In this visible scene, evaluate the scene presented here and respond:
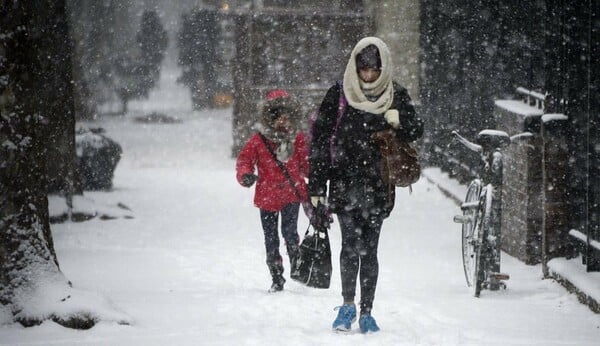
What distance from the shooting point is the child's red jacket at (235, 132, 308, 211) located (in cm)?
792

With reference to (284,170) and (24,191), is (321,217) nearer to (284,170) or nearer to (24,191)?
(284,170)

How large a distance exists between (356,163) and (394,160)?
25cm

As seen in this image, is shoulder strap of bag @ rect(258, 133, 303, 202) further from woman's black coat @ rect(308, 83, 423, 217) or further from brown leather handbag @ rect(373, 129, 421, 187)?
brown leather handbag @ rect(373, 129, 421, 187)

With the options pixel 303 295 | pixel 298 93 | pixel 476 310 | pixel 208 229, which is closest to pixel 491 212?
pixel 476 310

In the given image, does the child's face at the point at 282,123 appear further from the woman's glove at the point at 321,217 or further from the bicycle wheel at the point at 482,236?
the bicycle wheel at the point at 482,236

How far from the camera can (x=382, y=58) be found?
20.6 feet

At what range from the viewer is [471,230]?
8266 mm

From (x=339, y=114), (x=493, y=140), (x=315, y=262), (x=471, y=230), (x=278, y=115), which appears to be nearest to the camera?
(x=339, y=114)

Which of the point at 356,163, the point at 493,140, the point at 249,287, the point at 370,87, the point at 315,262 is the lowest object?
the point at 249,287

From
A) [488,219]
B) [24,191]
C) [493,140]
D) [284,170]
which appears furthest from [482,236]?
[24,191]

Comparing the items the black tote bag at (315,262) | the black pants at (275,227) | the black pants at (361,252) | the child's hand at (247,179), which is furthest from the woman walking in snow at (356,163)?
the black pants at (275,227)

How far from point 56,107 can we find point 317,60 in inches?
402

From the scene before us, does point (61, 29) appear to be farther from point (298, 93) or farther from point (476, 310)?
point (298, 93)

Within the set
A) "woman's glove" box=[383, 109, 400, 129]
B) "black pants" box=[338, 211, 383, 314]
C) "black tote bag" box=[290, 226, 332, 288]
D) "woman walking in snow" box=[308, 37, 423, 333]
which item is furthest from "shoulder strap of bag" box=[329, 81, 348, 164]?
"black tote bag" box=[290, 226, 332, 288]
